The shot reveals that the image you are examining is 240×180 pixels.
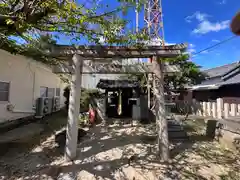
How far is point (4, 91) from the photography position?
7844 mm

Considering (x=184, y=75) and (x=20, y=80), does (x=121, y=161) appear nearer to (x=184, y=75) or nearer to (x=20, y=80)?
(x=20, y=80)

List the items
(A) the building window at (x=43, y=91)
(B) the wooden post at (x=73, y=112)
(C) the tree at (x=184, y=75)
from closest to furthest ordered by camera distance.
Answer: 1. (B) the wooden post at (x=73, y=112)
2. (A) the building window at (x=43, y=91)
3. (C) the tree at (x=184, y=75)

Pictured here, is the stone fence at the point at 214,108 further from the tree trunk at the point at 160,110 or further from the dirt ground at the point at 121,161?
the tree trunk at the point at 160,110

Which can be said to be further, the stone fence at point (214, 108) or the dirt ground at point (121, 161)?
the stone fence at point (214, 108)

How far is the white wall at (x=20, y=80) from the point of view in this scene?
7.76 meters

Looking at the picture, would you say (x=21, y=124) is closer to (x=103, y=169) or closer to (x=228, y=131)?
(x=103, y=169)

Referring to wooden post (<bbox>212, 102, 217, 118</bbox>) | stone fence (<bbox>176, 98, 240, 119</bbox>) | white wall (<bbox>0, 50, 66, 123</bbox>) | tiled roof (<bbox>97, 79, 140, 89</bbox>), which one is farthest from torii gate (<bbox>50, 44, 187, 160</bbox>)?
wooden post (<bbox>212, 102, 217, 118</bbox>)

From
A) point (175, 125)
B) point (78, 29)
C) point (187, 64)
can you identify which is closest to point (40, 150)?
point (78, 29)

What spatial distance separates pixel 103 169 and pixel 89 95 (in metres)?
7.87

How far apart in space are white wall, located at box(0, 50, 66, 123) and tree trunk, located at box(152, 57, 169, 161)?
21.9 feet

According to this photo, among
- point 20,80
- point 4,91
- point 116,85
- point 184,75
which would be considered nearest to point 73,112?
point 4,91

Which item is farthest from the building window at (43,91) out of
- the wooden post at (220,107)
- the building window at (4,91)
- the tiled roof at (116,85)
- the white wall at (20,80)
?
the wooden post at (220,107)

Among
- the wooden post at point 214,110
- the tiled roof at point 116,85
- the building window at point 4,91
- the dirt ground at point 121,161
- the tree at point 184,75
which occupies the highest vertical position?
the tree at point 184,75

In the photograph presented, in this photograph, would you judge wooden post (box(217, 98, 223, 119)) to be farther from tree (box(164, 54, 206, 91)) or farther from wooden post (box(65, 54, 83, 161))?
wooden post (box(65, 54, 83, 161))
